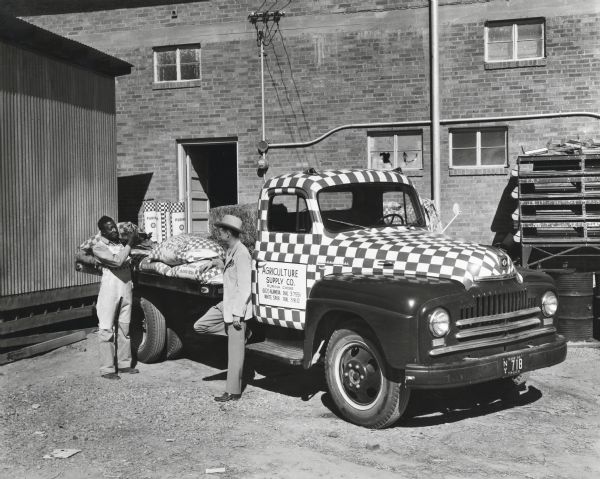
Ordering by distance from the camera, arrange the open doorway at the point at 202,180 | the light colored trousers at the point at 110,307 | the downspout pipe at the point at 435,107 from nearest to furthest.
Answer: the light colored trousers at the point at 110,307
the downspout pipe at the point at 435,107
the open doorway at the point at 202,180

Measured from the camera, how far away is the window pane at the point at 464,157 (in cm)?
1324

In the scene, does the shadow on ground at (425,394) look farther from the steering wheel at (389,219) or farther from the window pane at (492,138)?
the window pane at (492,138)

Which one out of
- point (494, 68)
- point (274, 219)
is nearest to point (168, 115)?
point (494, 68)

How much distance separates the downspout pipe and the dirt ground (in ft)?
16.5

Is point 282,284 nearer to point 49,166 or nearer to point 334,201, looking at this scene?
point 334,201

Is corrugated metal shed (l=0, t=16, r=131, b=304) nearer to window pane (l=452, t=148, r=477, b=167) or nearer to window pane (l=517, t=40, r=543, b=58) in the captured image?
window pane (l=452, t=148, r=477, b=167)

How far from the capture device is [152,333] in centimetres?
858

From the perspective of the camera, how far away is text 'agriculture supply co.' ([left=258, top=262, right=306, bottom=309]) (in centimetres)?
669

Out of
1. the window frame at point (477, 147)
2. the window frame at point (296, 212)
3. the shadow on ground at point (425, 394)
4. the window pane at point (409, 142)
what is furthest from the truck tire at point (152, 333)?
the window frame at point (477, 147)

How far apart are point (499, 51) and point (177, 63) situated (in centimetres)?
611

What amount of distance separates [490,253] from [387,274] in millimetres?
870

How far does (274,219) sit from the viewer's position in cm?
719

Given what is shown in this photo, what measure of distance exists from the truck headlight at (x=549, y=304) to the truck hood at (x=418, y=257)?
16.3 inches

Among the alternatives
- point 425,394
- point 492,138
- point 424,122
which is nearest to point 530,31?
point 492,138
